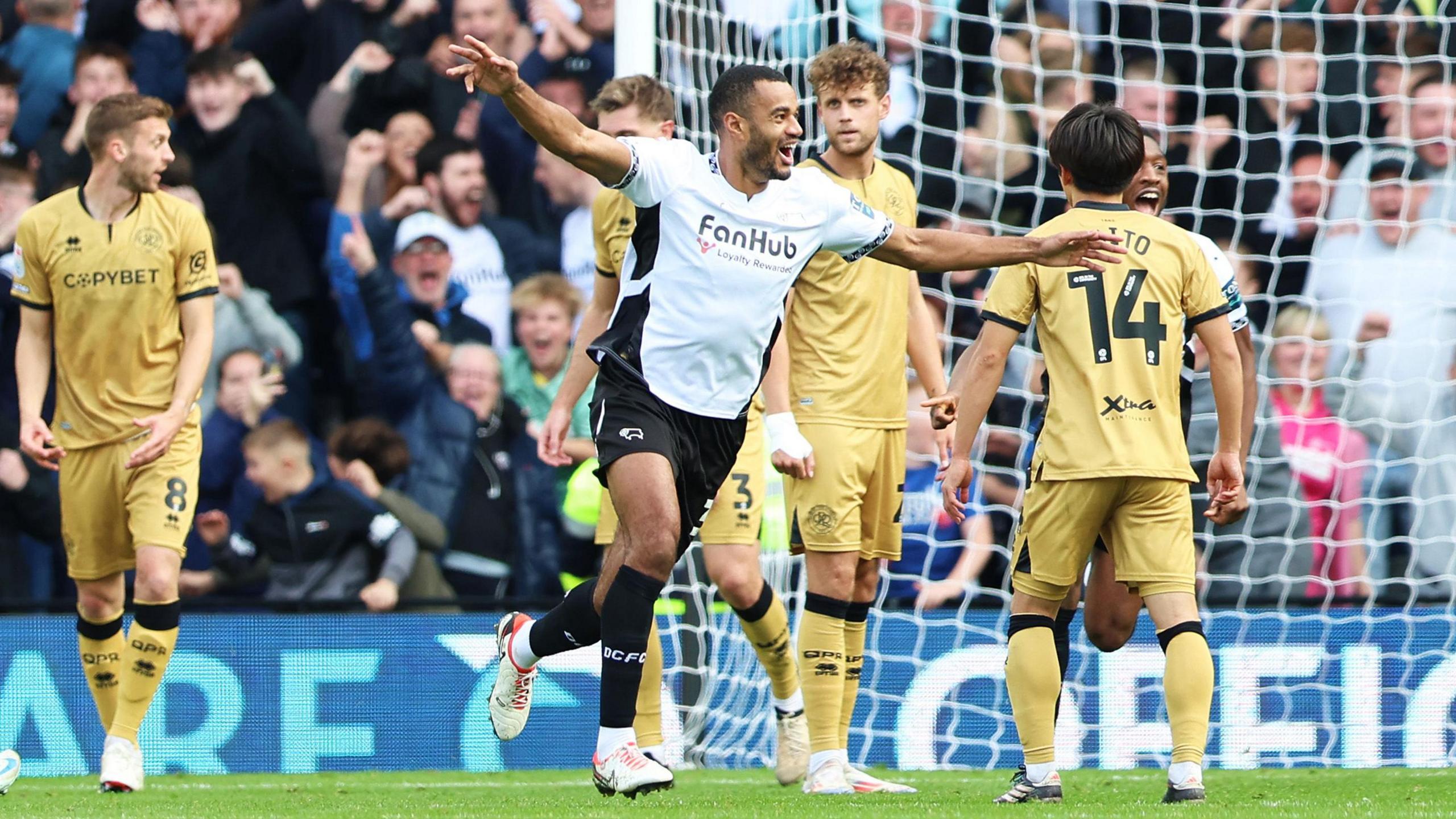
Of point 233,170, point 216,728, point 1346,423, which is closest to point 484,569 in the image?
point 216,728

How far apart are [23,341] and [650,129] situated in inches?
103

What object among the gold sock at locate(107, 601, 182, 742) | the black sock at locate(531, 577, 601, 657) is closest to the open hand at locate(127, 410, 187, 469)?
the gold sock at locate(107, 601, 182, 742)

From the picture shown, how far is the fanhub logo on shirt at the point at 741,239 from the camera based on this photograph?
518 cm

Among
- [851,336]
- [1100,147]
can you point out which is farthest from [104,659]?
[1100,147]

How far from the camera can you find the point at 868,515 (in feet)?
21.2

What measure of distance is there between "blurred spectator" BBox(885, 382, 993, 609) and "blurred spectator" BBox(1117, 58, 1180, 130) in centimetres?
183

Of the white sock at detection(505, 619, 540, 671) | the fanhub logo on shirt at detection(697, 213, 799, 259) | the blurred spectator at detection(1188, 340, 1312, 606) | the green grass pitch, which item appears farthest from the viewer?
the blurred spectator at detection(1188, 340, 1312, 606)

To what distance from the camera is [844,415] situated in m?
6.34

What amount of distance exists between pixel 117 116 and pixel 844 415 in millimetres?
2993

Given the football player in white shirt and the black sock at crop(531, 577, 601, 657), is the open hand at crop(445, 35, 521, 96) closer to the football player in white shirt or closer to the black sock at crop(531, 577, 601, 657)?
the football player in white shirt

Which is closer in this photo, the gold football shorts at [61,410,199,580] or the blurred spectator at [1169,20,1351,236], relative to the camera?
the gold football shorts at [61,410,199,580]

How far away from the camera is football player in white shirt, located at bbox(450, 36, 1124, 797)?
197 inches

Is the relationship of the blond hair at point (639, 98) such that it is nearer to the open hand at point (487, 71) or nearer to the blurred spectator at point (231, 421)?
the open hand at point (487, 71)

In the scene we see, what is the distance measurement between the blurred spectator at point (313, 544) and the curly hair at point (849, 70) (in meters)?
3.35
